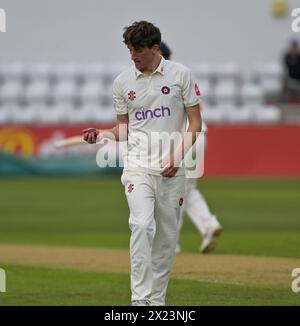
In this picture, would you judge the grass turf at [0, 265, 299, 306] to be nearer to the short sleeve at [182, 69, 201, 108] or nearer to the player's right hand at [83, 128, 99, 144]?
the player's right hand at [83, 128, 99, 144]

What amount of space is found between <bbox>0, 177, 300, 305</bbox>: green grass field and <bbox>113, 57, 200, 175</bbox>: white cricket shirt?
56.9 inches

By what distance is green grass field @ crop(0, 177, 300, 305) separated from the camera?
9656 millimetres

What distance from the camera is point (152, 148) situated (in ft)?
28.1

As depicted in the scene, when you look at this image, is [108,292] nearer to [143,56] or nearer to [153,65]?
[153,65]

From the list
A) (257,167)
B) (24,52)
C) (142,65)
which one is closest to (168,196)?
(142,65)

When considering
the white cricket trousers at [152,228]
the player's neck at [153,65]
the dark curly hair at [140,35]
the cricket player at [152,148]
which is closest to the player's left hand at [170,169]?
the cricket player at [152,148]

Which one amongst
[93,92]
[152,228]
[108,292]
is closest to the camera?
[152,228]

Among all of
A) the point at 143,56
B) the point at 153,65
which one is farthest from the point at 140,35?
the point at 153,65

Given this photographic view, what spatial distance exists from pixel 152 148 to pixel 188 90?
1.86 feet

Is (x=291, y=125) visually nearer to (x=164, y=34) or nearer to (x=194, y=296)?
(x=164, y=34)

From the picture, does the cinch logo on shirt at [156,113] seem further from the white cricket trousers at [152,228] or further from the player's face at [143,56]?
the white cricket trousers at [152,228]

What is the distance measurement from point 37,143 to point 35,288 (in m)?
17.8

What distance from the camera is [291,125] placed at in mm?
27188

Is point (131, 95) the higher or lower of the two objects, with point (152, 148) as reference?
higher
